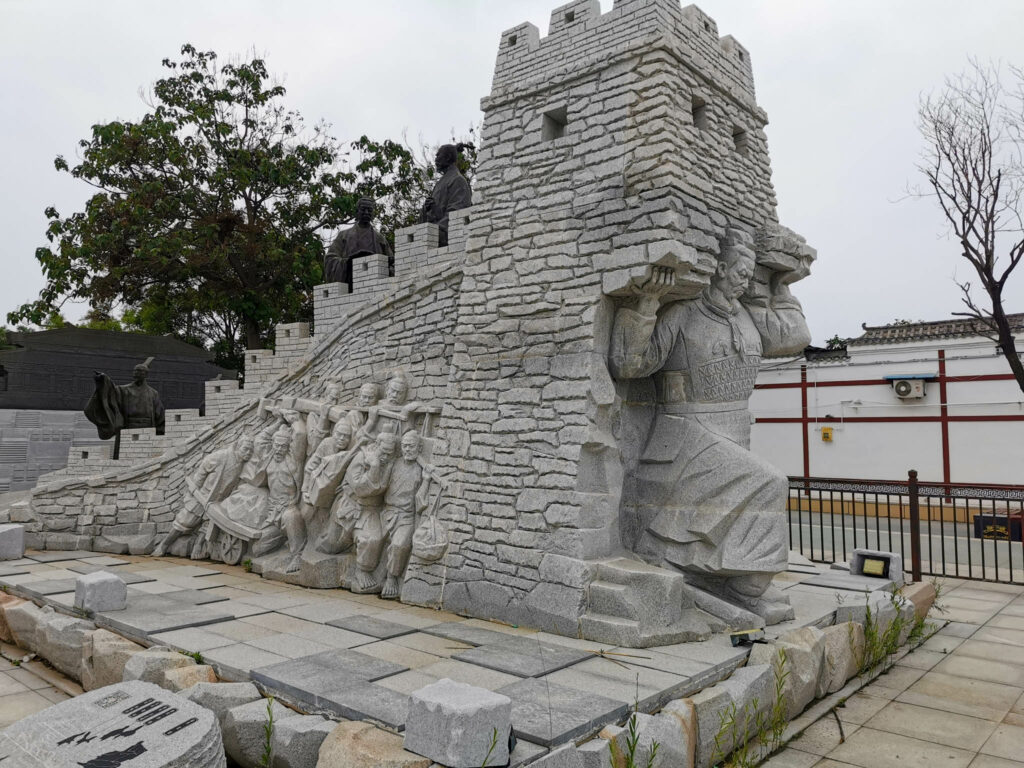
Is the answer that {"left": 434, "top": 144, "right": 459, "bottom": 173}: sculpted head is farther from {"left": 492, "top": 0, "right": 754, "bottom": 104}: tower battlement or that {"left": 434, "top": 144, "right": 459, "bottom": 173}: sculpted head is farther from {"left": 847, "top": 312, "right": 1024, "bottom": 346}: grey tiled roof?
{"left": 847, "top": 312, "right": 1024, "bottom": 346}: grey tiled roof

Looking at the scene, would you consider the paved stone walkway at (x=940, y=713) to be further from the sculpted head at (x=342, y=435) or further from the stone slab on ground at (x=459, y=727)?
the sculpted head at (x=342, y=435)

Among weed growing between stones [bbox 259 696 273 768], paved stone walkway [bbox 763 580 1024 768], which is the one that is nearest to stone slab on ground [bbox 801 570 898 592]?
paved stone walkway [bbox 763 580 1024 768]

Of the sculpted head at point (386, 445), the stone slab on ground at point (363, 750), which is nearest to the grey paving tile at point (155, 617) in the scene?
the sculpted head at point (386, 445)

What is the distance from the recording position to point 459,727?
3.15 metres

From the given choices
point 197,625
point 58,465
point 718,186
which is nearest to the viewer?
point 197,625

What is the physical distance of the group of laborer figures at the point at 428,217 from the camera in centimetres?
853

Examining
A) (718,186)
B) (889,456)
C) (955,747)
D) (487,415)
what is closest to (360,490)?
(487,415)

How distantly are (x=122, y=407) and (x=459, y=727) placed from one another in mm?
9764

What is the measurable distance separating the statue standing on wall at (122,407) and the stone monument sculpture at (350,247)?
3.68 meters

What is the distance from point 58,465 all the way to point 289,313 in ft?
18.3

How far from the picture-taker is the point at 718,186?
6188 millimetres

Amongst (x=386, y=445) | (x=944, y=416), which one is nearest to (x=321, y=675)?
(x=386, y=445)

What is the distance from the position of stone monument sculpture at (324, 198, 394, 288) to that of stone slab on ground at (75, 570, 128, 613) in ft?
14.2

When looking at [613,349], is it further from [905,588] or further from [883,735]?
[905,588]
